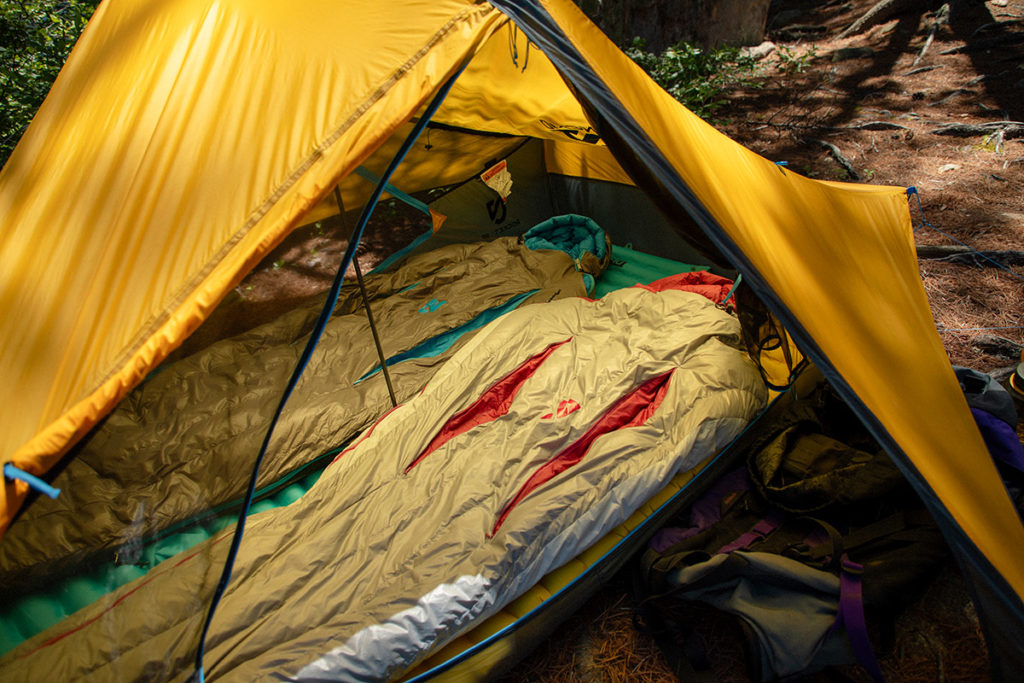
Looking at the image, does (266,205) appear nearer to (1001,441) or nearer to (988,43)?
(1001,441)

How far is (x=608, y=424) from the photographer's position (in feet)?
6.45

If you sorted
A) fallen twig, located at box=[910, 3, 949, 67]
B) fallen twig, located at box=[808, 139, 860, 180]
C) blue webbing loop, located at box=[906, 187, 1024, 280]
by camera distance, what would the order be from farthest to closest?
fallen twig, located at box=[910, 3, 949, 67]
fallen twig, located at box=[808, 139, 860, 180]
blue webbing loop, located at box=[906, 187, 1024, 280]

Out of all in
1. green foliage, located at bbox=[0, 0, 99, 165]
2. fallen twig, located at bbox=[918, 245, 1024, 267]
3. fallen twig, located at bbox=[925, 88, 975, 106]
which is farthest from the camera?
fallen twig, located at bbox=[925, 88, 975, 106]

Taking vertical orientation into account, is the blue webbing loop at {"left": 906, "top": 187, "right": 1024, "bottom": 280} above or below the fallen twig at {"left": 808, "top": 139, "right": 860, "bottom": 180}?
below

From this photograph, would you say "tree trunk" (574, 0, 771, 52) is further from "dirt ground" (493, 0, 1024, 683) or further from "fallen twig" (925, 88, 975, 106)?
"fallen twig" (925, 88, 975, 106)

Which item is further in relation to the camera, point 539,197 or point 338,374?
point 539,197

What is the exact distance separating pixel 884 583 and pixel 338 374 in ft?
7.30

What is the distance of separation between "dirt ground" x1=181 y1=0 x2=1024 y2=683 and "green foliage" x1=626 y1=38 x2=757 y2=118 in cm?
20

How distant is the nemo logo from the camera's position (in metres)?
2.02

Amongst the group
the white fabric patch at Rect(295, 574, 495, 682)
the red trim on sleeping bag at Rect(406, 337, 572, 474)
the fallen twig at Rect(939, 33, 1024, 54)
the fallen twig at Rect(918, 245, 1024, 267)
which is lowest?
the fallen twig at Rect(918, 245, 1024, 267)

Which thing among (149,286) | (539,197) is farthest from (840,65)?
(149,286)

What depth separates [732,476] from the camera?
200cm

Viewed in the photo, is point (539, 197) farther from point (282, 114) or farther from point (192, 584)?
point (192, 584)

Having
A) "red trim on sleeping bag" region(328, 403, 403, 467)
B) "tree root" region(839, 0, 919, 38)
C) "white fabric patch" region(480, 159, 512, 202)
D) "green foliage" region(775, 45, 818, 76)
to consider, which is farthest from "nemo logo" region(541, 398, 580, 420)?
"tree root" region(839, 0, 919, 38)
